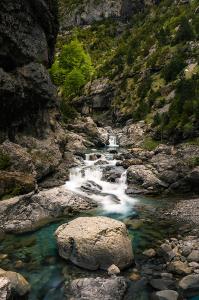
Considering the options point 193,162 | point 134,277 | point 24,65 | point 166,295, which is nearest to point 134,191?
point 193,162

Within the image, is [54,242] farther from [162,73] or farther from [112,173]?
[162,73]

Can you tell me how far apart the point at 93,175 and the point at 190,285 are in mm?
23929

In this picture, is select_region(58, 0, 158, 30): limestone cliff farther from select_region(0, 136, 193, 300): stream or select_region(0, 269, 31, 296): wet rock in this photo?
select_region(0, 269, 31, 296): wet rock

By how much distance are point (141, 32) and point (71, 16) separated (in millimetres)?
73716

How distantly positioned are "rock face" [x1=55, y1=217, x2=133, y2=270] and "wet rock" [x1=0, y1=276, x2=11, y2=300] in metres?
4.85

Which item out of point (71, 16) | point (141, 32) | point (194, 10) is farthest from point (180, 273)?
point (71, 16)

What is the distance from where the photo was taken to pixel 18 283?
1703 cm

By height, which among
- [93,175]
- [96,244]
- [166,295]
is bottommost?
[166,295]

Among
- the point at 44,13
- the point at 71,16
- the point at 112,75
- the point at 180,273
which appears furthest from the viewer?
the point at 71,16

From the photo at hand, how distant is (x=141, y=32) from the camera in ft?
332

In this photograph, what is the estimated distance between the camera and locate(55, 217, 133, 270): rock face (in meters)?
19.4

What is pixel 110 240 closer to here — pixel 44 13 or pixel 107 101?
pixel 44 13

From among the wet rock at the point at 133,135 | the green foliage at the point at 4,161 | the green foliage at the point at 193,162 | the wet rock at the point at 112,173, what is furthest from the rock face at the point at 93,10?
the green foliage at the point at 4,161

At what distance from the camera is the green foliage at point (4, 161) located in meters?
32.8
